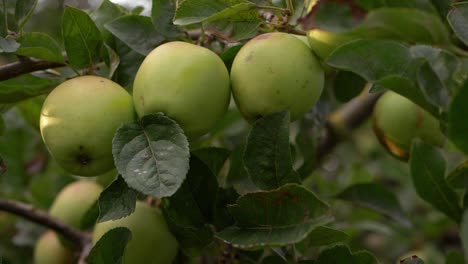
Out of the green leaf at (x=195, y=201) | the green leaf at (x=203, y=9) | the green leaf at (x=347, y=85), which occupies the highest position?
the green leaf at (x=203, y=9)

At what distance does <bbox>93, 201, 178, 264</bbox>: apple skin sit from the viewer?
1.11 metres

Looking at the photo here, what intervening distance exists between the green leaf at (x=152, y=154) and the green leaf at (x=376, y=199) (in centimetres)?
61

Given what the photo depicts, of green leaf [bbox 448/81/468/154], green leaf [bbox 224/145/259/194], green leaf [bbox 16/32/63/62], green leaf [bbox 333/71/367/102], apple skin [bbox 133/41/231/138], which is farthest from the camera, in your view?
green leaf [bbox 333/71/367/102]

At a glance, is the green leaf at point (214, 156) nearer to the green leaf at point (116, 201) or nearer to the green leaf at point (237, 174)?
the green leaf at point (237, 174)

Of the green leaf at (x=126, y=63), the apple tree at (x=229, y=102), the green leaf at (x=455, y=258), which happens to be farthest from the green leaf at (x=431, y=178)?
the green leaf at (x=126, y=63)

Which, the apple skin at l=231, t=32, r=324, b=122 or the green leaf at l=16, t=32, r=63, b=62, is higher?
the apple skin at l=231, t=32, r=324, b=122

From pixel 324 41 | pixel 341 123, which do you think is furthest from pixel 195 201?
pixel 341 123

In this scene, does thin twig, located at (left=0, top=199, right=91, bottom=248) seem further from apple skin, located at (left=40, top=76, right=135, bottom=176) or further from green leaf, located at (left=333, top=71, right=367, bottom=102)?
green leaf, located at (left=333, top=71, right=367, bottom=102)

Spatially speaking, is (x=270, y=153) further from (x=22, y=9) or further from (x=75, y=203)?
(x=75, y=203)

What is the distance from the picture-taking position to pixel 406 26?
2.64 feet

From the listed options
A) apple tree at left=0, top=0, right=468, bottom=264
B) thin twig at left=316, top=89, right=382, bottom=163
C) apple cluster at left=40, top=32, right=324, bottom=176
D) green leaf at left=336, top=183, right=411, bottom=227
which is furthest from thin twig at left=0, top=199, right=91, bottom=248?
thin twig at left=316, top=89, right=382, bottom=163

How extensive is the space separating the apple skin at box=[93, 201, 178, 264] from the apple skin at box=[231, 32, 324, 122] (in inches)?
11.1

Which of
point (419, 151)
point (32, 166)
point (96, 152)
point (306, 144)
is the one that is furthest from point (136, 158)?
point (32, 166)

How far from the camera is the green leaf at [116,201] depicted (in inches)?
36.7
